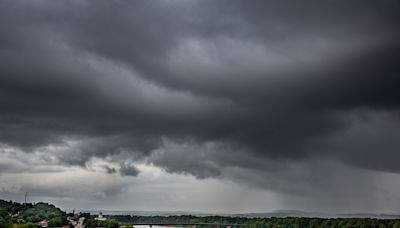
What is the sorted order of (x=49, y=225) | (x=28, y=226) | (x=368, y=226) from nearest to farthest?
(x=28, y=226), (x=368, y=226), (x=49, y=225)

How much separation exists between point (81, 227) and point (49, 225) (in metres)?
12.1

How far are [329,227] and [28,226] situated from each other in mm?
112709

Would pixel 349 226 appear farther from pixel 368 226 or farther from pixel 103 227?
pixel 103 227

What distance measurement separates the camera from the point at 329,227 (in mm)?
199750

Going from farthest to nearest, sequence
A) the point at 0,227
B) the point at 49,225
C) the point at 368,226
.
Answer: the point at 49,225 → the point at 368,226 → the point at 0,227

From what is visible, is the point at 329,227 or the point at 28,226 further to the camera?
the point at 329,227

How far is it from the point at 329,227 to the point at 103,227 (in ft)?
287

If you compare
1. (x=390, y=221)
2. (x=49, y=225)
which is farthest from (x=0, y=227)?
(x=390, y=221)

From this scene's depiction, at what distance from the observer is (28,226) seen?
149m

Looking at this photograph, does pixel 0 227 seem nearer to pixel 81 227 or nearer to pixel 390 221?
pixel 81 227

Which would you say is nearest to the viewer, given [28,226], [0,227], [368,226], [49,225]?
[0,227]

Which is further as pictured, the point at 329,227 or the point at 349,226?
the point at 329,227

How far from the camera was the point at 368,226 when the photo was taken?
180750mm

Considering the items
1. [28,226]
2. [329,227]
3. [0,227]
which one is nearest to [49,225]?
[28,226]
